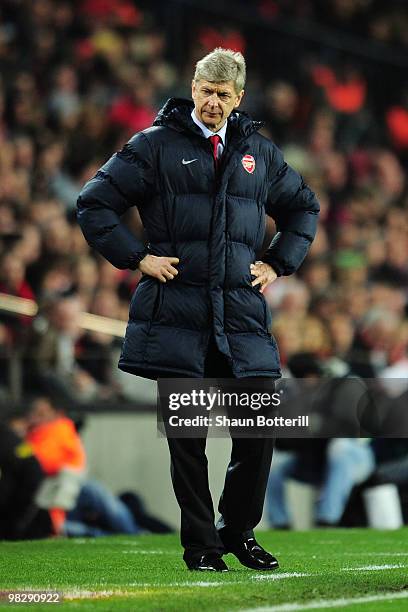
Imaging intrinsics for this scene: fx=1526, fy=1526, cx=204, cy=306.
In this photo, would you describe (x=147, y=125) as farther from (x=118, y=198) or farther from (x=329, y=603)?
(x=329, y=603)

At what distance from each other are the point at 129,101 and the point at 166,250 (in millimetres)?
9184

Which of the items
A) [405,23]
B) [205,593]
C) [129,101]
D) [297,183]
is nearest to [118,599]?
[205,593]

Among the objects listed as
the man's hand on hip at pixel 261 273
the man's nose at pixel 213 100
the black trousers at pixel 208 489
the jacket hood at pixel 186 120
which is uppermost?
the man's nose at pixel 213 100

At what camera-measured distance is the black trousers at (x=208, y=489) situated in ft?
19.5

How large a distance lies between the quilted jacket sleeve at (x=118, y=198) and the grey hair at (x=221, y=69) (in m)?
0.35

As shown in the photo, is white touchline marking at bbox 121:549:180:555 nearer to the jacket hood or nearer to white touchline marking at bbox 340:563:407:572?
white touchline marking at bbox 340:563:407:572

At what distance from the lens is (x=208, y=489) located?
19.7 feet

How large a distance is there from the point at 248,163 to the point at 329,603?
1.84 metres

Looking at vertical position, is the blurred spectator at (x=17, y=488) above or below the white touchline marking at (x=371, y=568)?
below

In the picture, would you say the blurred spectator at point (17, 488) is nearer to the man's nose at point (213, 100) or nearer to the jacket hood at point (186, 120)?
the jacket hood at point (186, 120)

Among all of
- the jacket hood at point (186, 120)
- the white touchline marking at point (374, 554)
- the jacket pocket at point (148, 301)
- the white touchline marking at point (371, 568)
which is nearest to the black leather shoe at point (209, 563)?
the white touchline marking at point (371, 568)

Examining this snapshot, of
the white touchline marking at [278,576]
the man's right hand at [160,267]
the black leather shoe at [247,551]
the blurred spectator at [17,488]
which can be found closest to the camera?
the white touchline marking at [278,576]

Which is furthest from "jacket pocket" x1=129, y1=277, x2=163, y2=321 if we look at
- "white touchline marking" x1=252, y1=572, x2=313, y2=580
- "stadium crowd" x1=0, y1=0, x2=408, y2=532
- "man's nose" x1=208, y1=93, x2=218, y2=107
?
"stadium crowd" x1=0, y1=0, x2=408, y2=532

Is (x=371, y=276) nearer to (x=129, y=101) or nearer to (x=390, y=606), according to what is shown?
(x=129, y=101)
